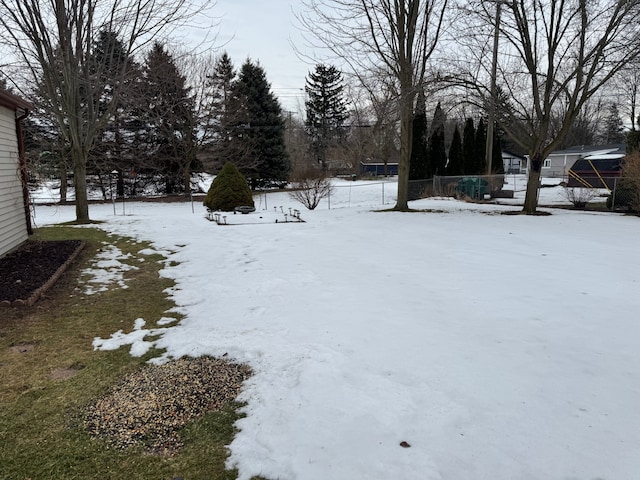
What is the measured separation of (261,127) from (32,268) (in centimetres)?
2212

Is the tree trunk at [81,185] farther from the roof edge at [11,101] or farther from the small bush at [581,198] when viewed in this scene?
the small bush at [581,198]

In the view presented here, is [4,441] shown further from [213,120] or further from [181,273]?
[213,120]

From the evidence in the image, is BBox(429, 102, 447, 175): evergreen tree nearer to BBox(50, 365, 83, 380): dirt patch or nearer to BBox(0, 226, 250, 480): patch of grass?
BBox(0, 226, 250, 480): patch of grass

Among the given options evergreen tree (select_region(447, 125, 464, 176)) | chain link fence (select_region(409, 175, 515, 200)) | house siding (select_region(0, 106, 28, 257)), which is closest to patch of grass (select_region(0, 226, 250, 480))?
house siding (select_region(0, 106, 28, 257))

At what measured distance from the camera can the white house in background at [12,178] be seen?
7.05 m

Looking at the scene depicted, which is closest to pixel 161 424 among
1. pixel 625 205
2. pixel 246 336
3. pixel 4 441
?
pixel 4 441

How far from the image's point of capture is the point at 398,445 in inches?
90.6

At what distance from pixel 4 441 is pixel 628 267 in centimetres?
755

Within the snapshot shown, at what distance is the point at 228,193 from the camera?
14633 mm

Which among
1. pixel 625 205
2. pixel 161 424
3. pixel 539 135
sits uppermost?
pixel 539 135

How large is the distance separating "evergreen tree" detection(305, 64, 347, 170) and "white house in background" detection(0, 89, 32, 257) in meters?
38.5

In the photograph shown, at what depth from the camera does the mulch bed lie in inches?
186

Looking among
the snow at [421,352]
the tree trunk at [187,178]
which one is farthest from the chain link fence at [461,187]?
the tree trunk at [187,178]

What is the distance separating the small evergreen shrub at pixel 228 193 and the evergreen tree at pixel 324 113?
31.3m
